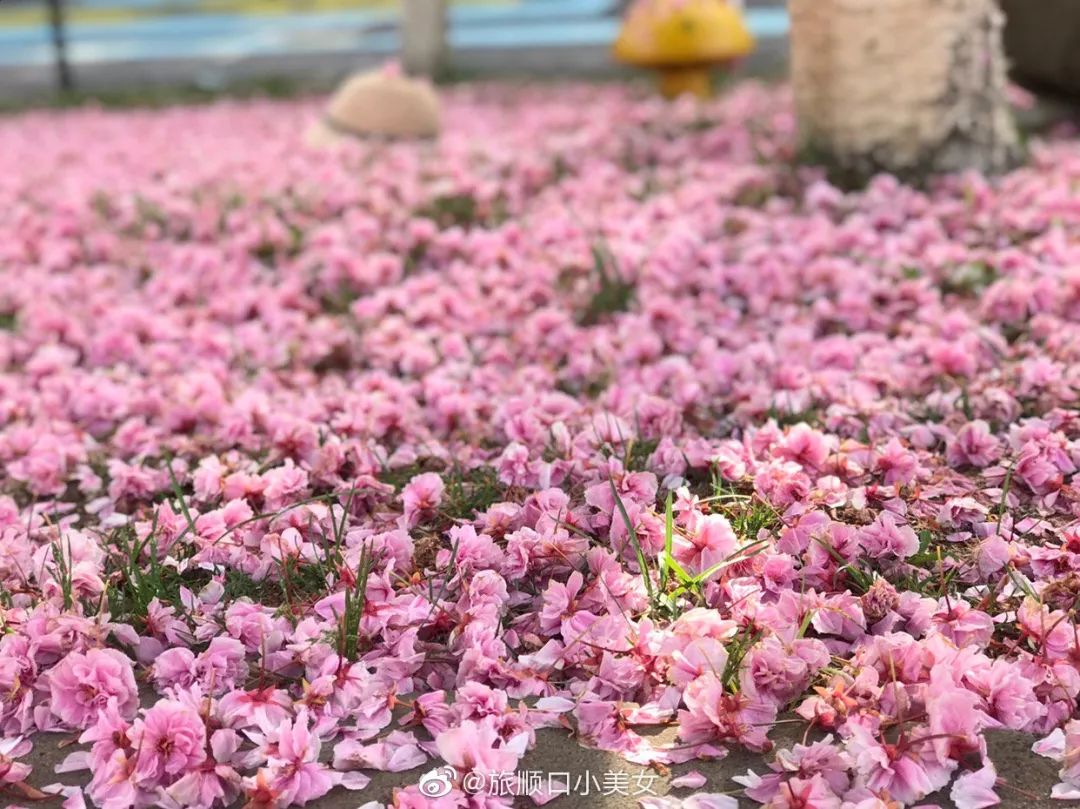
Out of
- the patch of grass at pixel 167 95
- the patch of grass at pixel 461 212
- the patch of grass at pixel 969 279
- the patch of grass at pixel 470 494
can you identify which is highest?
the patch of grass at pixel 167 95

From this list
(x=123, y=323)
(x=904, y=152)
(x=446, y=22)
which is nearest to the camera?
(x=123, y=323)

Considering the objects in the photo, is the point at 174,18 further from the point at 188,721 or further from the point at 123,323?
the point at 188,721

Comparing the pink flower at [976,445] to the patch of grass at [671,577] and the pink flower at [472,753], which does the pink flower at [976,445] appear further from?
the pink flower at [472,753]

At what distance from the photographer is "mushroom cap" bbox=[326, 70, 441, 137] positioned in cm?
754

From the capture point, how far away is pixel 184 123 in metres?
9.38

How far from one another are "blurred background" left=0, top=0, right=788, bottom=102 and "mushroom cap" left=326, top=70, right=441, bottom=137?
367 centimetres

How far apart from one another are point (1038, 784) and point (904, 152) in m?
3.92

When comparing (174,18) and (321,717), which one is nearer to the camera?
(321,717)

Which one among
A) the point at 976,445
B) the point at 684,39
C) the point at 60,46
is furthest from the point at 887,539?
the point at 60,46

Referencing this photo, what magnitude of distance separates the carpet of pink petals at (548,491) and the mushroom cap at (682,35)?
283cm

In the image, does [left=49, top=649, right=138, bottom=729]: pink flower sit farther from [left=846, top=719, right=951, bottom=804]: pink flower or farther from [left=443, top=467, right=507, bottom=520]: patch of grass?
[left=846, top=719, right=951, bottom=804]: pink flower

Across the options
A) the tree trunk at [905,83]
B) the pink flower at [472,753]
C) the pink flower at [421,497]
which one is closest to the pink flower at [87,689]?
the pink flower at [472,753]

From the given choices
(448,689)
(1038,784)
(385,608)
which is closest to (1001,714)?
(1038,784)

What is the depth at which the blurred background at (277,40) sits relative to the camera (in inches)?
480
